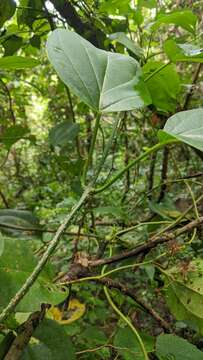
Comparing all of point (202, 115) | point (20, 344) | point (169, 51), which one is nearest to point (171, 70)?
point (169, 51)

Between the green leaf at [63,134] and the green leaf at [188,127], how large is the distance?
408 mm

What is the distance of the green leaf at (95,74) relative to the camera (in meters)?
0.41

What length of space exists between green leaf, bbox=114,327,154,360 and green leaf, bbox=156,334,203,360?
0.02 meters

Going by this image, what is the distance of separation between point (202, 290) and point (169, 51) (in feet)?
1.04

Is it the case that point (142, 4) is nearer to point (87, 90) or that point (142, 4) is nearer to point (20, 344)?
point (87, 90)

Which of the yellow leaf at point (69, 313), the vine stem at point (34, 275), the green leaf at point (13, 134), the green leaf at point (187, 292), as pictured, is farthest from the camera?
the green leaf at point (13, 134)

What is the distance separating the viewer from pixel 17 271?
385 mm

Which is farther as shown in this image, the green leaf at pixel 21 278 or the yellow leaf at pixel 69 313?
the yellow leaf at pixel 69 313

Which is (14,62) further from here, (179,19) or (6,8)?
(6,8)

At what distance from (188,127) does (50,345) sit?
0.88 ft

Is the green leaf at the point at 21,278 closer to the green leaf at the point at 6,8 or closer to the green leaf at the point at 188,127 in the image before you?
the green leaf at the point at 188,127

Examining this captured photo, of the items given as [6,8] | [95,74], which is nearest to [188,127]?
[95,74]

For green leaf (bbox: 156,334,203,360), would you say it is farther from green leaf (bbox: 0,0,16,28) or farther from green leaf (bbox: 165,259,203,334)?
green leaf (bbox: 0,0,16,28)

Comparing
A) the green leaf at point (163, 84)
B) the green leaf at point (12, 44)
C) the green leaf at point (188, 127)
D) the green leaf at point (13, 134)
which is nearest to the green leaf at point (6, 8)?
the green leaf at point (12, 44)
